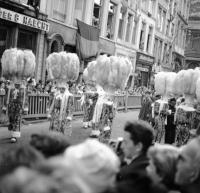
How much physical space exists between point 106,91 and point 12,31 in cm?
808

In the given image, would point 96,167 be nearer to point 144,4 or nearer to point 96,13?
point 96,13

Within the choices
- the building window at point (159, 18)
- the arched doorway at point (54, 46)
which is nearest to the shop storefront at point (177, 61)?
the building window at point (159, 18)

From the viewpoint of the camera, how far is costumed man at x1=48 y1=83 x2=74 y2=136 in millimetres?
8180

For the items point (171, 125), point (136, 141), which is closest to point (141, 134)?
point (136, 141)

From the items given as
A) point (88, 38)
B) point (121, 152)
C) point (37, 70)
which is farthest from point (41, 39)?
point (121, 152)

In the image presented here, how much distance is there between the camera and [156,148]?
114 inches

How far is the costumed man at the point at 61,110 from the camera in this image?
818cm

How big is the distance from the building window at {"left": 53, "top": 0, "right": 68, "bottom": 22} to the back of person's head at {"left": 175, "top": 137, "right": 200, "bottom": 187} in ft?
55.1

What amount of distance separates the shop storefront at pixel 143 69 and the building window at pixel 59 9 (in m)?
11.5

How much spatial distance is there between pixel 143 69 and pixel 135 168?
29.3m

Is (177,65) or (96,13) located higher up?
(96,13)

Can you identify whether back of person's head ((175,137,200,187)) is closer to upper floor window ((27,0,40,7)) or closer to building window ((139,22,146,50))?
upper floor window ((27,0,40,7))

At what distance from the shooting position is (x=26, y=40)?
16.8 metres

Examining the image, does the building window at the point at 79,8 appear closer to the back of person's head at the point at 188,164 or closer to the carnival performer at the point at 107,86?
the carnival performer at the point at 107,86
